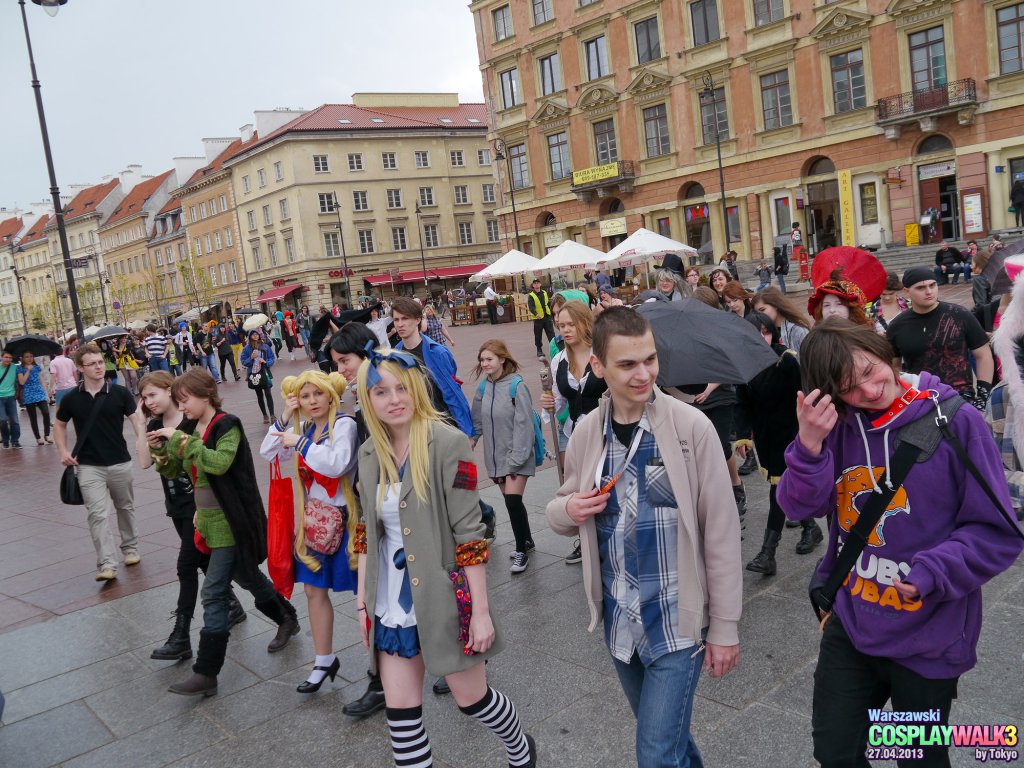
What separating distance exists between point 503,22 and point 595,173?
10599 mm

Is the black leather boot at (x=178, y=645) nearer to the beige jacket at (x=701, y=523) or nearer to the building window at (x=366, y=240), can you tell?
the beige jacket at (x=701, y=523)

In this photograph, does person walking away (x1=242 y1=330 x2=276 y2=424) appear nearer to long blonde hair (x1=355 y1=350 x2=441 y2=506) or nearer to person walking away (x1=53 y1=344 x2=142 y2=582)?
person walking away (x1=53 y1=344 x2=142 y2=582)

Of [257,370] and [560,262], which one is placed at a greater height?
[560,262]

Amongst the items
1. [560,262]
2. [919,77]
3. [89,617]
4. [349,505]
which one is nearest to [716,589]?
[349,505]

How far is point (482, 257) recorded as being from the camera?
66.5 metres

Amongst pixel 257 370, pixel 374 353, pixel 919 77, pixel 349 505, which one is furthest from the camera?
pixel 919 77

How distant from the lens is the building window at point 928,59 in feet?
100

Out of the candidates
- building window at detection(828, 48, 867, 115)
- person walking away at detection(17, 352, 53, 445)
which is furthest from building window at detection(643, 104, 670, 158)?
person walking away at detection(17, 352, 53, 445)

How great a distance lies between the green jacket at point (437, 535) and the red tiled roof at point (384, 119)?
6072 cm

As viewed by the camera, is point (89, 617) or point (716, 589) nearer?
point (716, 589)

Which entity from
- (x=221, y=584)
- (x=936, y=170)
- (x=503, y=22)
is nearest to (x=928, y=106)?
(x=936, y=170)

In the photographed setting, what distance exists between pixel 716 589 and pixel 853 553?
41 cm

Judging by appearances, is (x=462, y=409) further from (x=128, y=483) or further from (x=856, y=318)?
(x=128, y=483)

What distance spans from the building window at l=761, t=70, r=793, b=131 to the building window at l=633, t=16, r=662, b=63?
5750 millimetres
